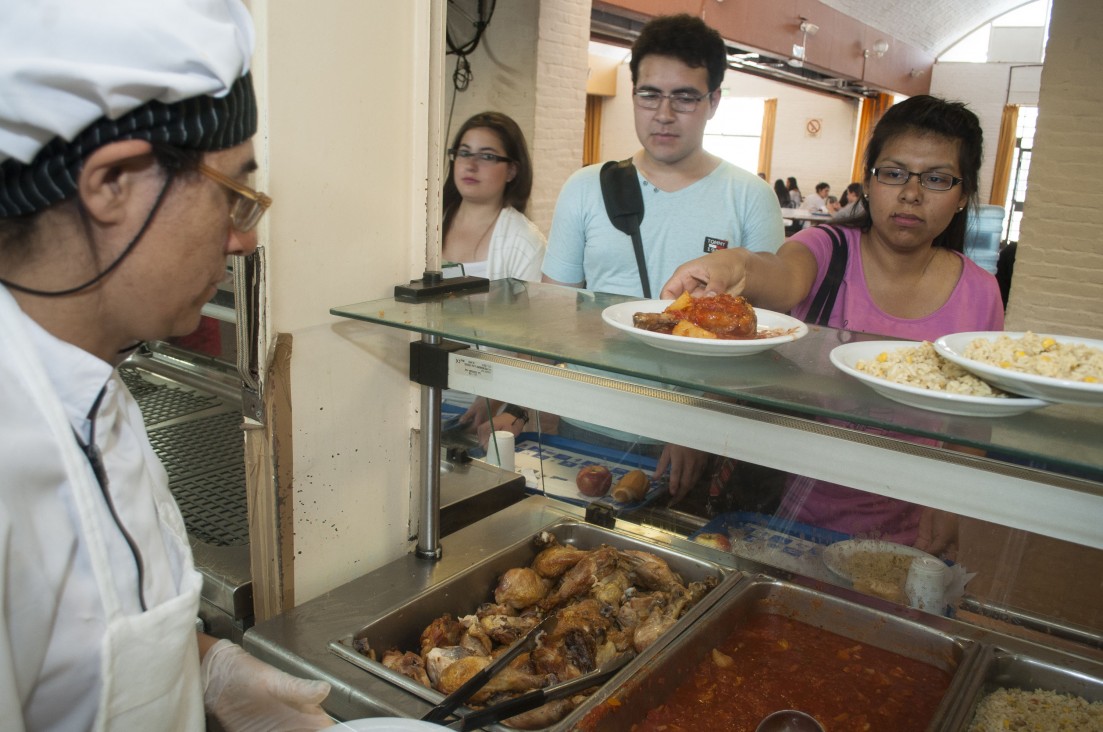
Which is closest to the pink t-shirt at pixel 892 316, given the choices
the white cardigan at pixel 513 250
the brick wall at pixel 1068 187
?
the white cardigan at pixel 513 250

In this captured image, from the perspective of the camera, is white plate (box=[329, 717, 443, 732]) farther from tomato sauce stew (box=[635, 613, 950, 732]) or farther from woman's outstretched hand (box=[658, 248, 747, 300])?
woman's outstretched hand (box=[658, 248, 747, 300])

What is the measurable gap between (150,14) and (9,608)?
1.72ft

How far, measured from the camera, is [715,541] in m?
1.65

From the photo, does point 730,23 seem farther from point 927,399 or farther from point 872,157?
point 927,399

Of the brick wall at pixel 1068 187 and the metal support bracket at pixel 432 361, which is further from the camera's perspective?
the brick wall at pixel 1068 187

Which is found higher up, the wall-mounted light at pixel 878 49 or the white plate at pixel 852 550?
the wall-mounted light at pixel 878 49

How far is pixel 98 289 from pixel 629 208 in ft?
6.15

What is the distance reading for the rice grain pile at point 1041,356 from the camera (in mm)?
813

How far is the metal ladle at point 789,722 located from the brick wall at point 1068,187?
444cm

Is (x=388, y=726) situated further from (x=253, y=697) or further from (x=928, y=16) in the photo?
(x=928, y=16)

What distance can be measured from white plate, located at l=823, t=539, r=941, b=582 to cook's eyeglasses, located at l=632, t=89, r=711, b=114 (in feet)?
4.63

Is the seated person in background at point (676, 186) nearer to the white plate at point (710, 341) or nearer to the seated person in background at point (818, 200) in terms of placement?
the white plate at point (710, 341)

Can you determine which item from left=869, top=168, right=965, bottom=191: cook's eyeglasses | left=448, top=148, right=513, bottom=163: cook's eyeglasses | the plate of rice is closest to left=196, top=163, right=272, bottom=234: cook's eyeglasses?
the plate of rice

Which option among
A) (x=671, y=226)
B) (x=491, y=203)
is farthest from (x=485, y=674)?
(x=491, y=203)
